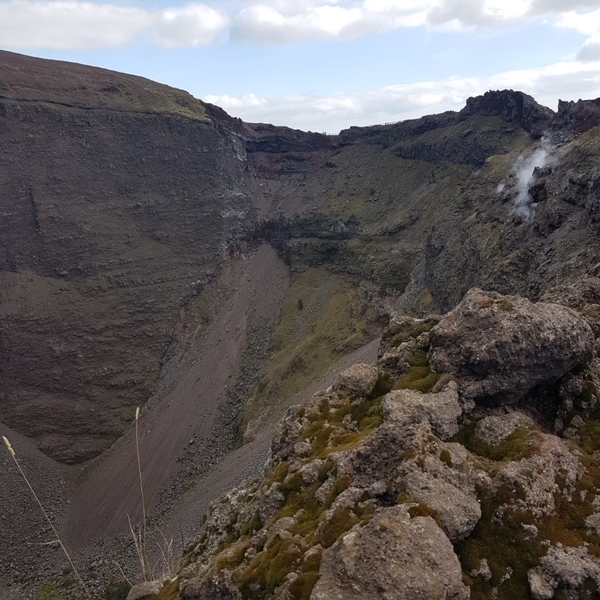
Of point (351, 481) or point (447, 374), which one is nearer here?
point (351, 481)

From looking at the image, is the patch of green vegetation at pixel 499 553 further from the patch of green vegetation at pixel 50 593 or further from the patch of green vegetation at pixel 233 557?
the patch of green vegetation at pixel 50 593

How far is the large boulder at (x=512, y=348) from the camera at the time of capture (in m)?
18.8

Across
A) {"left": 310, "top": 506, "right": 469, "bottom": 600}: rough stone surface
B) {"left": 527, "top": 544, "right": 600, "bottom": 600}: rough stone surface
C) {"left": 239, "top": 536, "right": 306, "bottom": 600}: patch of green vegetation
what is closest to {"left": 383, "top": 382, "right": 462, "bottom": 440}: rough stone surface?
{"left": 310, "top": 506, "right": 469, "bottom": 600}: rough stone surface

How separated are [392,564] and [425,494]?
8.51 ft

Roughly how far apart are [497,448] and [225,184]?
354 feet

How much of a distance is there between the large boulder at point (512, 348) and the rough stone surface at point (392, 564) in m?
6.90

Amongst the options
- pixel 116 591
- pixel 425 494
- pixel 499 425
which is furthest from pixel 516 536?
pixel 116 591

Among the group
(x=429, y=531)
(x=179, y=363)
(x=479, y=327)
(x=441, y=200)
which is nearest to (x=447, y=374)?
(x=479, y=327)

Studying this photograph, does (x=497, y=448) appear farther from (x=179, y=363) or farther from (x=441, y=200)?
(x=441, y=200)

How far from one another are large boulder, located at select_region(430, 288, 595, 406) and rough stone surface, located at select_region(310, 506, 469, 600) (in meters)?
6.90

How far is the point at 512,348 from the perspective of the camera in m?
18.9

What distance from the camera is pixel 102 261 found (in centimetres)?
9219

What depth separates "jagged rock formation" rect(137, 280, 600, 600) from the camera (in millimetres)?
12867

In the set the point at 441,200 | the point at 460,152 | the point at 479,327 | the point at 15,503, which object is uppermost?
the point at 460,152
